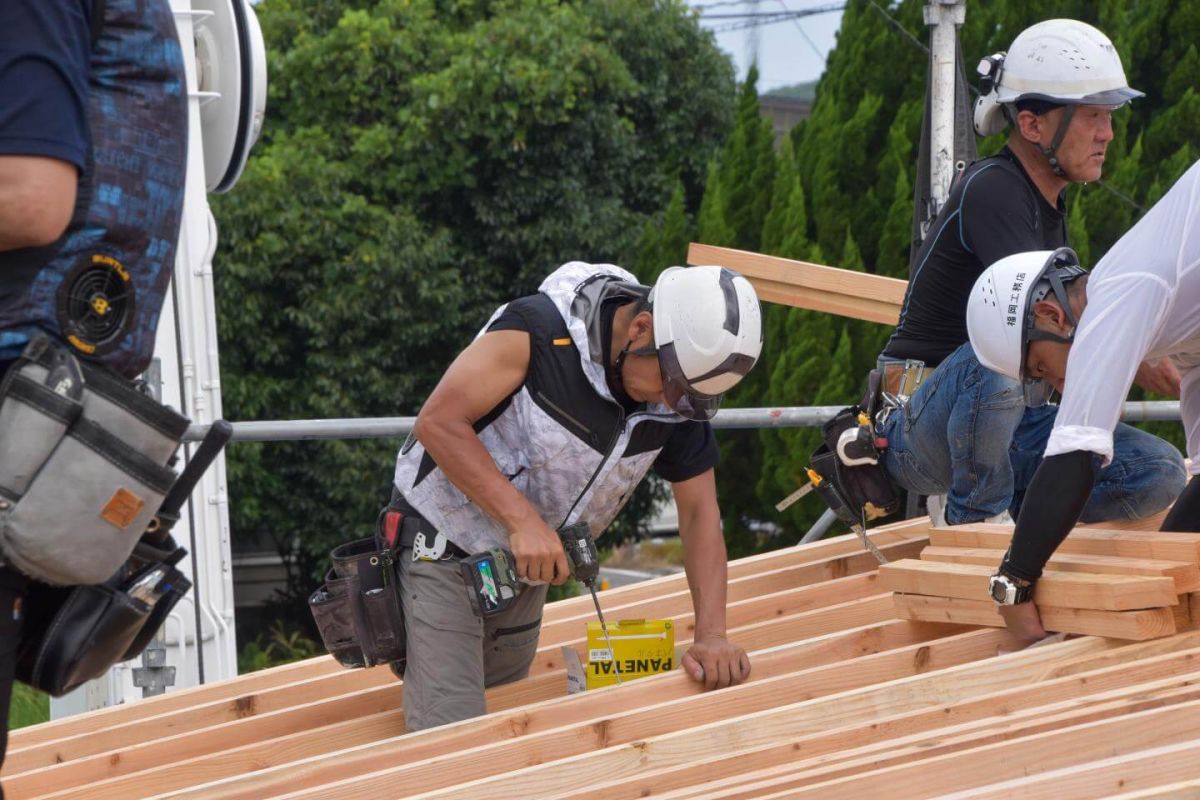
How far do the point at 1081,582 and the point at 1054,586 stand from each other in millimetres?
83

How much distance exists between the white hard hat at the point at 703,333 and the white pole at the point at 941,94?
2.55 meters

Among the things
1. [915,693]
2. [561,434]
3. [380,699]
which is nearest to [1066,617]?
[915,693]

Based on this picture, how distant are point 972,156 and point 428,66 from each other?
29.5ft

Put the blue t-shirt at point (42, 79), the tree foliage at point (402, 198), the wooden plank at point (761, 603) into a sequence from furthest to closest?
the tree foliage at point (402, 198), the wooden plank at point (761, 603), the blue t-shirt at point (42, 79)

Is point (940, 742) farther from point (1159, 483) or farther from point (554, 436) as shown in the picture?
point (1159, 483)

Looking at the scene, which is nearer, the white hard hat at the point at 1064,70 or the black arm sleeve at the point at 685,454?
the black arm sleeve at the point at 685,454

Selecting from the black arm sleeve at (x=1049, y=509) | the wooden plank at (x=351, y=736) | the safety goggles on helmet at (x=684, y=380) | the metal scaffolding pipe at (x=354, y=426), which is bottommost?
the wooden plank at (x=351, y=736)

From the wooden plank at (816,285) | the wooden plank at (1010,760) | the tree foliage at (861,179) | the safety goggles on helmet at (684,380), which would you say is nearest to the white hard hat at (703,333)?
the safety goggles on helmet at (684,380)

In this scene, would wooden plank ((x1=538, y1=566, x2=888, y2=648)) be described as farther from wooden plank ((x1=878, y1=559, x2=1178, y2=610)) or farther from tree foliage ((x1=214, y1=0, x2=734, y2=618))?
tree foliage ((x1=214, y1=0, x2=734, y2=618))

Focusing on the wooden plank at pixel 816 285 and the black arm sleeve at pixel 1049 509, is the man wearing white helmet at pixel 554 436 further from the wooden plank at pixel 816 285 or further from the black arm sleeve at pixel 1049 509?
the wooden plank at pixel 816 285

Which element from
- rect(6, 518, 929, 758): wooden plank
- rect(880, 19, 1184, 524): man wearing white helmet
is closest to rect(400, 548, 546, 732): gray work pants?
rect(6, 518, 929, 758): wooden plank

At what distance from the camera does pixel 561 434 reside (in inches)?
139

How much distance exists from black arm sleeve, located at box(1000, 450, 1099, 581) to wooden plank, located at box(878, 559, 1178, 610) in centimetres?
6

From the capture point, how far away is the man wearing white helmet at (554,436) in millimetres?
3402
